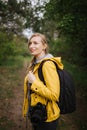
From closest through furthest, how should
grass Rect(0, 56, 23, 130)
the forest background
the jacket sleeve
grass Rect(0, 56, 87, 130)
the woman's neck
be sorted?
the jacket sleeve → the woman's neck → grass Rect(0, 56, 23, 130) → grass Rect(0, 56, 87, 130) → the forest background

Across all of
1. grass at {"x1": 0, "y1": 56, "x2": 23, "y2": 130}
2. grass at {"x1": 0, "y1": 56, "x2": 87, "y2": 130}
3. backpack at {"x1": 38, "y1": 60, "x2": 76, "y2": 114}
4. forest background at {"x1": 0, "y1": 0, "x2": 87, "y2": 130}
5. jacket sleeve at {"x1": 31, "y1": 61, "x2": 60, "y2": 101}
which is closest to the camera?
jacket sleeve at {"x1": 31, "y1": 61, "x2": 60, "y2": 101}

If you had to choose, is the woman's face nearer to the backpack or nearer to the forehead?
the forehead

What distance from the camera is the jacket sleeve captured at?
9.23ft

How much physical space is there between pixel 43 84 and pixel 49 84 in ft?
0.31

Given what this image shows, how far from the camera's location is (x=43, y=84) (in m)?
2.87

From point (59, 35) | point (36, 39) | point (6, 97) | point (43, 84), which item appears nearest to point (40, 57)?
point (36, 39)

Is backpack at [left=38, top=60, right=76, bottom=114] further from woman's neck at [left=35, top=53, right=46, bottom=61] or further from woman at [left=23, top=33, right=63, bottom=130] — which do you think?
woman's neck at [left=35, top=53, right=46, bottom=61]

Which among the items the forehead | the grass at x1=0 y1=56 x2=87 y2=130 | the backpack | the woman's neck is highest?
the forehead

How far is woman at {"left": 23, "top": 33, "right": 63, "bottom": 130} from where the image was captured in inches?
111

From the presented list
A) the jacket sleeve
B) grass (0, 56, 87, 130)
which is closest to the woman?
the jacket sleeve

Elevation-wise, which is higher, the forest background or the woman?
the woman

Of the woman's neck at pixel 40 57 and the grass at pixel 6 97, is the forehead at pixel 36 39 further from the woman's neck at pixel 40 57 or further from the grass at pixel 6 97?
the grass at pixel 6 97

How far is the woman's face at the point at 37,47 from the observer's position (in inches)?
123

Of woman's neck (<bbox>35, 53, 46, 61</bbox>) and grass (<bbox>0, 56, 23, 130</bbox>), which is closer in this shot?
woman's neck (<bbox>35, 53, 46, 61</bbox>)
